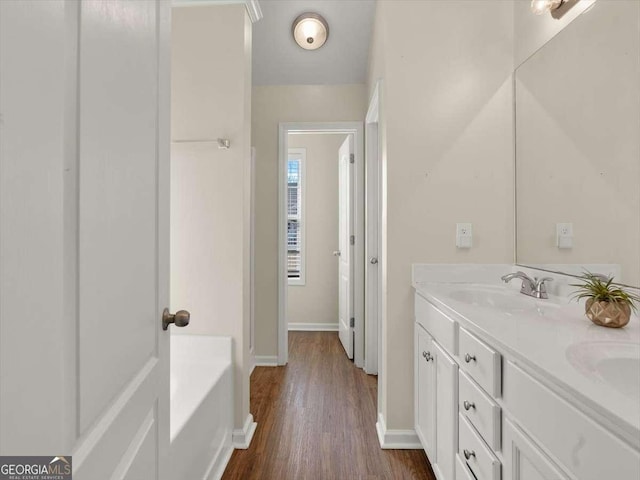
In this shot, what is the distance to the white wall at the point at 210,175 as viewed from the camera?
6.40ft

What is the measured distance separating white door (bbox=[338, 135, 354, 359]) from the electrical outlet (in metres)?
1.33

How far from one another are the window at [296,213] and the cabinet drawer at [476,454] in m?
3.13

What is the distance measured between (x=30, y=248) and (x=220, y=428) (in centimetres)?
165

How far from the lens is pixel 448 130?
6.32ft

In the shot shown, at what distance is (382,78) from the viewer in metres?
2.06

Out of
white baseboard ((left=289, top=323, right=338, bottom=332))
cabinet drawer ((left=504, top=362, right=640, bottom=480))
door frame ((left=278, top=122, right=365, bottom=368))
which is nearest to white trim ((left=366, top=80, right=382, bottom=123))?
door frame ((left=278, top=122, right=365, bottom=368))

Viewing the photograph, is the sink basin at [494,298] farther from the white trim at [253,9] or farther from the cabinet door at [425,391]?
the white trim at [253,9]

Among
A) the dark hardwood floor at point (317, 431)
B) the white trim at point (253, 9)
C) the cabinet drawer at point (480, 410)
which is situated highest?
the white trim at point (253, 9)

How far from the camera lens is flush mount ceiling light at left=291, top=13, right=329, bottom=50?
2.64 m

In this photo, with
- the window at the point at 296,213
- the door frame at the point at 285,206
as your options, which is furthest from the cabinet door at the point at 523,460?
the window at the point at 296,213

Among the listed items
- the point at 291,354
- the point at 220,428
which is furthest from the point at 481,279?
the point at 291,354

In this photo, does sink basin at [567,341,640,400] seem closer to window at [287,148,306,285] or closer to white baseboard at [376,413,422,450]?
white baseboard at [376,413,422,450]

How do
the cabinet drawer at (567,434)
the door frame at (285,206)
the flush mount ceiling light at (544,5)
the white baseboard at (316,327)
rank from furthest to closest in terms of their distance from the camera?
the white baseboard at (316,327) < the door frame at (285,206) < the flush mount ceiling light at (544,5) < the cabinet drawer at (567,434)

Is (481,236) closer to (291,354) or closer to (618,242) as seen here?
(618,242)
